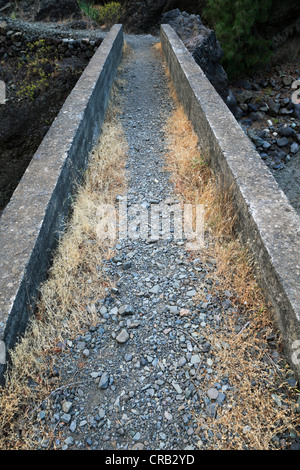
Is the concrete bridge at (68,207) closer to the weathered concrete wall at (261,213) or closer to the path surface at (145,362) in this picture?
the weathered concrete wall at (261,213)

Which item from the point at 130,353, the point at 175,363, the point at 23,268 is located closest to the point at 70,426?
the point at 130,353

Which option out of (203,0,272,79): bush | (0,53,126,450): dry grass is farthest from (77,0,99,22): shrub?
(0,53,126,450): dry grass

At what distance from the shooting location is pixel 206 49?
25.9 ft

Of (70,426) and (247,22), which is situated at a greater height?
(247,22)

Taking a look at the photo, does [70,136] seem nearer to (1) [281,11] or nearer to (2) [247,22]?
(2) [247,22]

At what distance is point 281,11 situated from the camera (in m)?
12.2

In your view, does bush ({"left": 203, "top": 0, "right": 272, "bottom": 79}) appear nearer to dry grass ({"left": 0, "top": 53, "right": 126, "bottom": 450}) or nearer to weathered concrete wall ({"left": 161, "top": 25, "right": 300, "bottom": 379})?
weathered concrete wall ({"left": 161, "top": 25, "right": 300, "bottom": 379})

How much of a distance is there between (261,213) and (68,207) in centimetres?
191

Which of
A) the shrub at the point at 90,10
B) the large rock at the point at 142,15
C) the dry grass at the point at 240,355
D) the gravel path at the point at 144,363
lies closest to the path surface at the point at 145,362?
the gravel path at the point at 144,363

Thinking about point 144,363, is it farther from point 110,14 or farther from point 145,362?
point 110,14

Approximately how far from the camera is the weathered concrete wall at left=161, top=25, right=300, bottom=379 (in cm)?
216

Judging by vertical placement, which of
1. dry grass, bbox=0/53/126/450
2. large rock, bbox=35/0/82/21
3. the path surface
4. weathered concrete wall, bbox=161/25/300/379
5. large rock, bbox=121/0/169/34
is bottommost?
the path surface

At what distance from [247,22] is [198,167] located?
9.57m

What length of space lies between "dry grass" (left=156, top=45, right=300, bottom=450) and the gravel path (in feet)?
0.25
